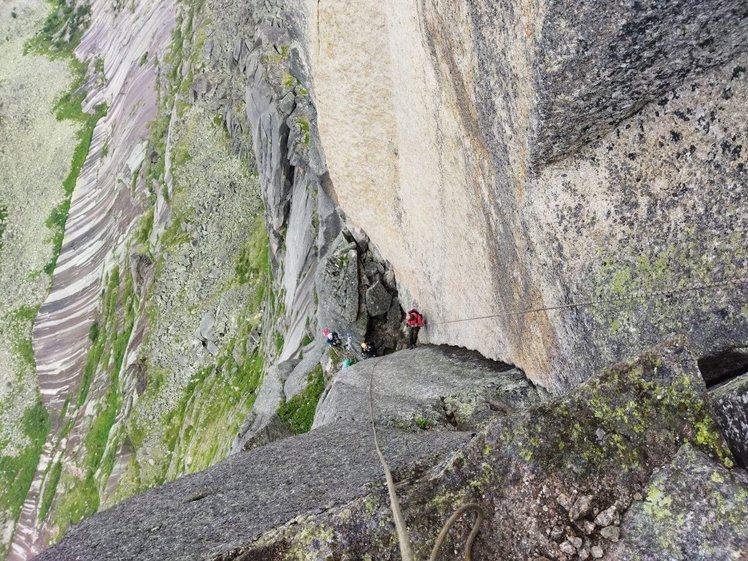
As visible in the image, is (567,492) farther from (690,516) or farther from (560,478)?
(690,516)

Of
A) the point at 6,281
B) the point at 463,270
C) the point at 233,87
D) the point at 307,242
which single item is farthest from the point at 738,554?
the point at 6,281

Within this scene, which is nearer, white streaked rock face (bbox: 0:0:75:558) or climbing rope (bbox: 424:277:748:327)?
climbing rope (bbox: 424:277:748:327)

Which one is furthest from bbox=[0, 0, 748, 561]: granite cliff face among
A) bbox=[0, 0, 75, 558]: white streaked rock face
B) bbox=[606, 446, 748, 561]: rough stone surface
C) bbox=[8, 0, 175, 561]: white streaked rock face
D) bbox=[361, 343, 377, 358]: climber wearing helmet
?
bbox=[0, 0, 75, 558]: white streaked rock face

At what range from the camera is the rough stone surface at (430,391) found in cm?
1295

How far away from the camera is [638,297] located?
28.5 ft

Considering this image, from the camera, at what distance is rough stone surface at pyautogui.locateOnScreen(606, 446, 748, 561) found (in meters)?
4.98

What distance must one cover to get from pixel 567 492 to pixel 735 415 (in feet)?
5.59

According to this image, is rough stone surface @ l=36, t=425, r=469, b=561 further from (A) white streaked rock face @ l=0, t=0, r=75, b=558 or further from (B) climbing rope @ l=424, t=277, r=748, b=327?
(A) white streaked rock face @ l=0, t=0, r=75, b=558

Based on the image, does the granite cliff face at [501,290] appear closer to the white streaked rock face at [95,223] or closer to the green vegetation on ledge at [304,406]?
the green vegetation on ledge at [304,406]

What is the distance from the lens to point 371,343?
23.5m

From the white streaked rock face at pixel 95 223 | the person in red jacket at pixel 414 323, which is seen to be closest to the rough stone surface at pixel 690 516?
the person in red jacket at pixel 414 323

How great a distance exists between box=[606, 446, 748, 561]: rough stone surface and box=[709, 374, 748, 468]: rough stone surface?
24cm

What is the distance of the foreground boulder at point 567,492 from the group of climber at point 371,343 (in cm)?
1348

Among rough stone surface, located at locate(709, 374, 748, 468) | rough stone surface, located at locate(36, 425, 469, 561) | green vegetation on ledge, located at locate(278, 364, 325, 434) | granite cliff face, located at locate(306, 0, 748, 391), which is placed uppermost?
granite cliff face, located at locate(306, 0, 748, 391)
